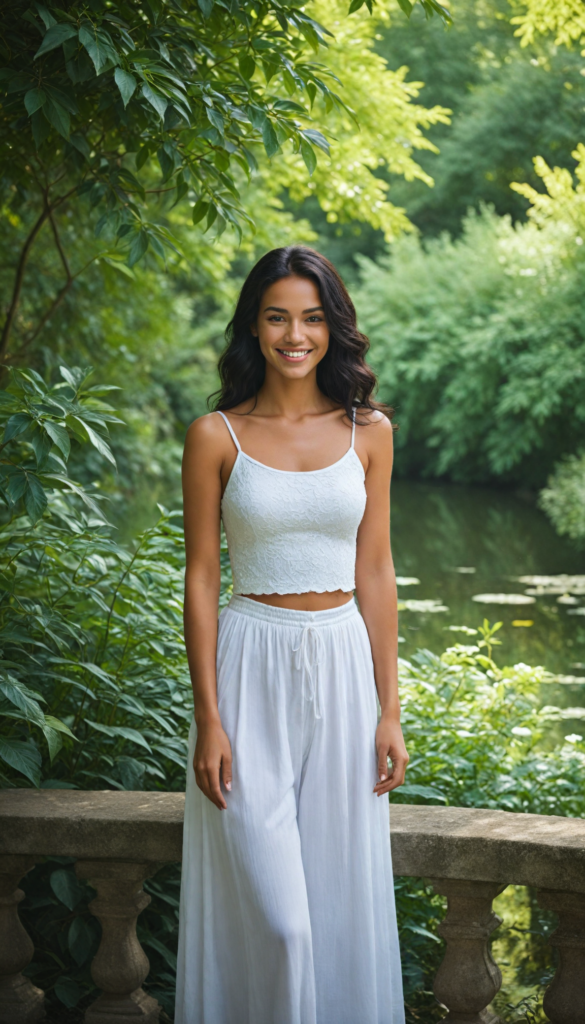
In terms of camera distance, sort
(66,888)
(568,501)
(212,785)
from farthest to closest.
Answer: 1. (568,501)
2. (66,888)
3. (212,785)

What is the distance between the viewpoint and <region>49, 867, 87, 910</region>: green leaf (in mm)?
2275

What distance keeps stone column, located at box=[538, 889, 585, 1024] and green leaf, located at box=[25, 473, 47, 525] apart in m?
1.34

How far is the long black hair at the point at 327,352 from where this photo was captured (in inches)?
87.2

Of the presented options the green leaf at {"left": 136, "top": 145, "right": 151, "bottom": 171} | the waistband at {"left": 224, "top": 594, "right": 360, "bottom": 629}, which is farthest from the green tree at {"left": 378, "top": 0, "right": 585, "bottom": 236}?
the waistband at {"left": 224, "top": 594, "right": 360, "bottom": 629}

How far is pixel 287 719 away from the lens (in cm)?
206

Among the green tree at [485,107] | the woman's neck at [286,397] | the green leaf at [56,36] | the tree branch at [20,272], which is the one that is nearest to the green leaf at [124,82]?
the green leaf at [56,36]

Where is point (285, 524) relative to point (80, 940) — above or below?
above

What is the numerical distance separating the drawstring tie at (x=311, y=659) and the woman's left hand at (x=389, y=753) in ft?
0.56

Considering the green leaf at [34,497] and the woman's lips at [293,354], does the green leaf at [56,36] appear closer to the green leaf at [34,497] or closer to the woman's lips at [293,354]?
the woman's lips at [293,354]

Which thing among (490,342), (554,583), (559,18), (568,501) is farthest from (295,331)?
(490,342)

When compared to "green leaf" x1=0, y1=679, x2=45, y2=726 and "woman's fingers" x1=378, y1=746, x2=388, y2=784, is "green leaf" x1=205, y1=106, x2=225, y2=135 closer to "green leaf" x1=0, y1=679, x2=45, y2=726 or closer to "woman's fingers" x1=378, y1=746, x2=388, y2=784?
"green leaf" x1=0, y1=679, x2=45, y2=726

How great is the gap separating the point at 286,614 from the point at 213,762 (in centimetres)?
35

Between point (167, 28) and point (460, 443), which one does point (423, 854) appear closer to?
point (167, 28)

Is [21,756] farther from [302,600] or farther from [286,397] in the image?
[286,397]
